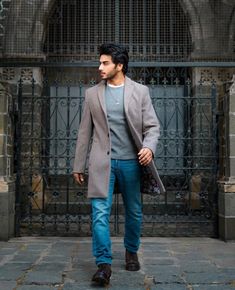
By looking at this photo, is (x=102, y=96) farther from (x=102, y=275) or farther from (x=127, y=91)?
(x=102, y=275)

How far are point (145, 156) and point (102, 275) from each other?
3.29 feet

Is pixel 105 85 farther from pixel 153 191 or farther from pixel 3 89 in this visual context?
pixel 3 89

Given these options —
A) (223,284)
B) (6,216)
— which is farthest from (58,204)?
(223,284)

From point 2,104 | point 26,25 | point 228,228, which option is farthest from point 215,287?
point 26,25

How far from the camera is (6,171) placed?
21.5ft

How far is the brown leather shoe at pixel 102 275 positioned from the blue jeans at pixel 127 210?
4 cm

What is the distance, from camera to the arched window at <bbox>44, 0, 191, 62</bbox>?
33.0 feet

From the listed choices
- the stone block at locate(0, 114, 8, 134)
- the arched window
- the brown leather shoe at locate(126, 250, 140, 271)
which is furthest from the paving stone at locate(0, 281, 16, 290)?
the arched window

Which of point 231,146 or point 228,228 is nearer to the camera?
point 228,228

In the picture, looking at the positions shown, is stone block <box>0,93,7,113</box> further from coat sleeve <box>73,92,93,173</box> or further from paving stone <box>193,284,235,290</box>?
paving stone <box>193,284,235,290</box>

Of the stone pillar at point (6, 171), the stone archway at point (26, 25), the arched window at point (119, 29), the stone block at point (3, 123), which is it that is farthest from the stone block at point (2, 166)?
the arched window at point (119, 29)

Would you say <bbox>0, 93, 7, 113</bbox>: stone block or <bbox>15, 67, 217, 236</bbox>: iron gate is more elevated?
<bbox>0, 93, 7, 113</bbox>: stone block

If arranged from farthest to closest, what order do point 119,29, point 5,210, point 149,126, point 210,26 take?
point 119,29, point 210,26, point 5,210, point 149,126

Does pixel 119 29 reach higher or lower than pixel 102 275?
higher
